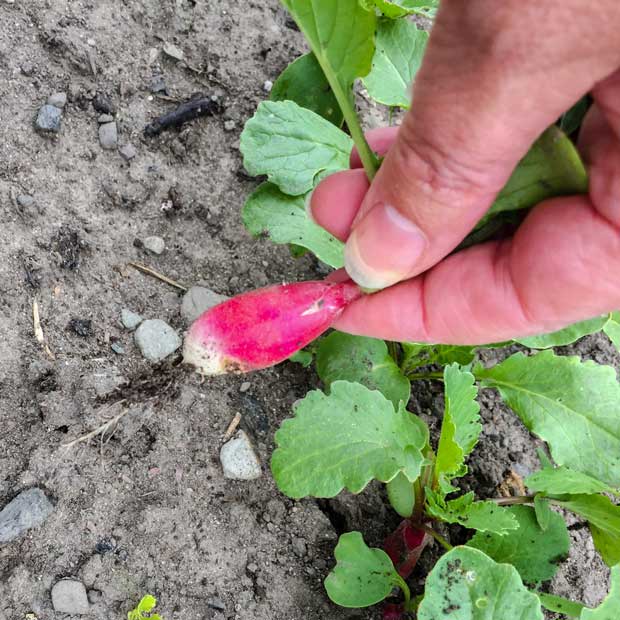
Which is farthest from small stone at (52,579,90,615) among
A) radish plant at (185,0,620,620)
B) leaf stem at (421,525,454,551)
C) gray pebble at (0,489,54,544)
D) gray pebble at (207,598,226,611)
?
leaf stem at (421,525,454,551)

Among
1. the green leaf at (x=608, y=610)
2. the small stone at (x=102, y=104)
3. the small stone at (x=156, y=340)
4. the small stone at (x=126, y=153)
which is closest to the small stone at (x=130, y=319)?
the small stone at (x=156, y=340)

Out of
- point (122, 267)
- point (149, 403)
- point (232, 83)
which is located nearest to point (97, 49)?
point (232, 83)

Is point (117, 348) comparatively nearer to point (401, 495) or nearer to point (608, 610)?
point (401, 495)

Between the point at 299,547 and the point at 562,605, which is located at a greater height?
the point at 562,605

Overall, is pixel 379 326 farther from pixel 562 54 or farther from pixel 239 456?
pixel 562 54

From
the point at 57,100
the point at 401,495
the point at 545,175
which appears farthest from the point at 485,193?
the point at 57,100

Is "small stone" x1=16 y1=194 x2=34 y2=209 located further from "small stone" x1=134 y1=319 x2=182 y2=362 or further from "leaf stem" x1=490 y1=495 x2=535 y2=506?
"leaf stem" x1=490 y1=495 x2=535 y2=506
